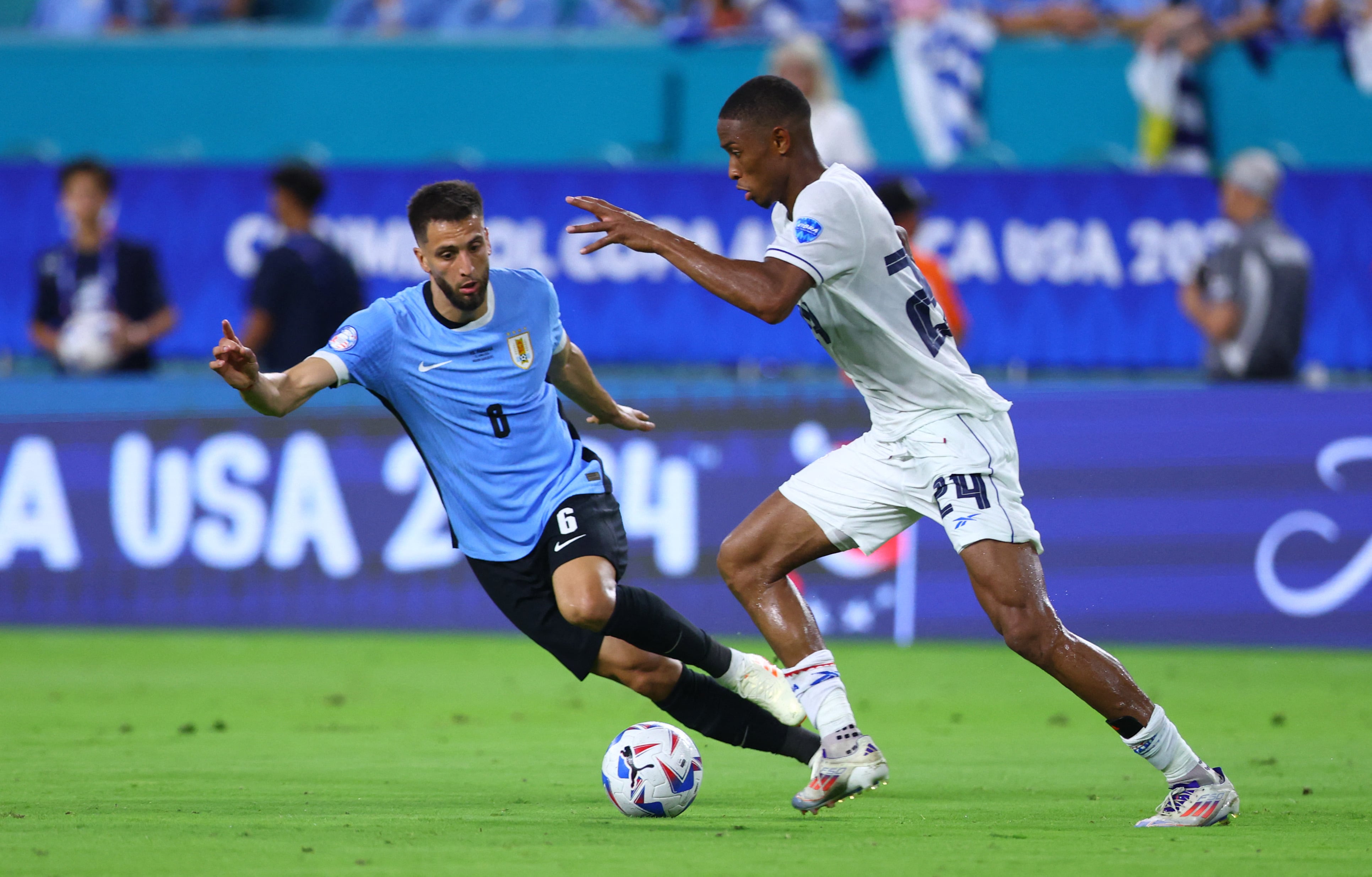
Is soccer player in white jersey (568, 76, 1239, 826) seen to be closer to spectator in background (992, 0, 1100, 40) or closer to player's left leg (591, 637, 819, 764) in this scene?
player's left leg (591, 637, 819, 764)

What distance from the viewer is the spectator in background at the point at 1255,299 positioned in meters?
10.7

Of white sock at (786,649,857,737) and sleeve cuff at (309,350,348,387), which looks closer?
white sock at (786,649,857,737)

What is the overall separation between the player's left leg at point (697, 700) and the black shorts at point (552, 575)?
8 centimetres

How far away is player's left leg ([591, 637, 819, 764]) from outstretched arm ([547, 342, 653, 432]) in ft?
2.86

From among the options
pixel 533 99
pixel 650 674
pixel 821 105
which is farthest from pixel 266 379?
pixel 533 99

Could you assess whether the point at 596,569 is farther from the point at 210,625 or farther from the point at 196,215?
the point at 196,215

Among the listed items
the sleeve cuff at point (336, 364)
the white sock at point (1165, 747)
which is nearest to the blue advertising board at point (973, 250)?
the sleeve cuff at point (336, 364)

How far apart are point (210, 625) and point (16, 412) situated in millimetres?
1755

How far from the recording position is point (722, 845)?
5.10 m

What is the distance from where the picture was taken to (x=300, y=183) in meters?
10.3

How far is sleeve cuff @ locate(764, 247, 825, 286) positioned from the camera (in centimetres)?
543

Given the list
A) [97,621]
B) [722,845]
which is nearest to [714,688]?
[722,845]

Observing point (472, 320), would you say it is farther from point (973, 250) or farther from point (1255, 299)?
point (1255, 299)

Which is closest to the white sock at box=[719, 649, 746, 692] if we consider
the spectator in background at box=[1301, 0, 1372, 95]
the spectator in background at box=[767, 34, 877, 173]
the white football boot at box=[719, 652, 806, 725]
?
the white football boot at box=[719, 652, 806, 725]
